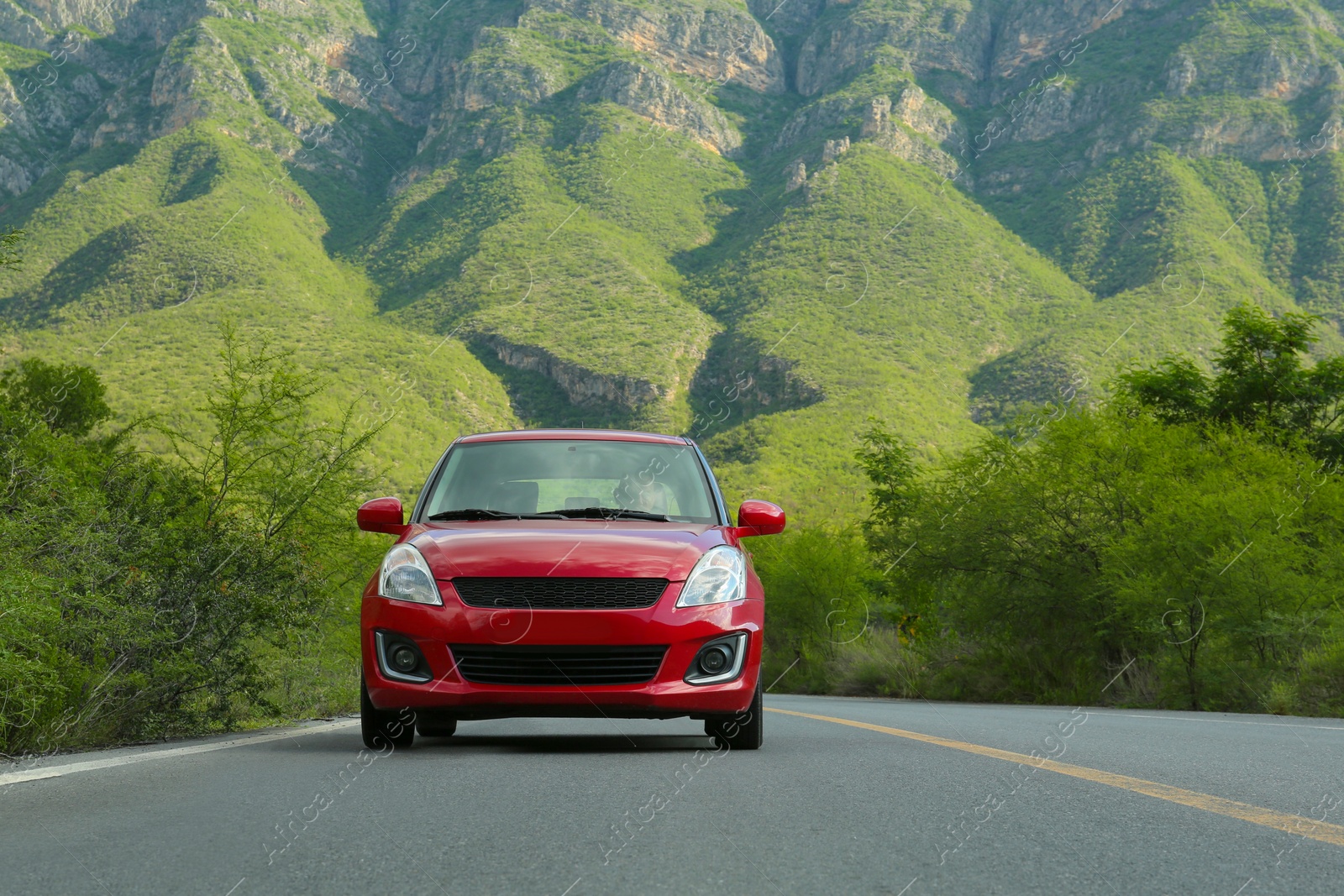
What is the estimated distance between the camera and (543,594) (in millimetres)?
6879

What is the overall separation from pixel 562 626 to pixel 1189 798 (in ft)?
10.2

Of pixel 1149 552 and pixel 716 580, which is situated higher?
pixel 716 580

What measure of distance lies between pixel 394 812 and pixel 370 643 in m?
2.30

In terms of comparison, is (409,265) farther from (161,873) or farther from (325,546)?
(161,873)

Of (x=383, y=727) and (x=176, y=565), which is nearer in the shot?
(x=383, y=727)

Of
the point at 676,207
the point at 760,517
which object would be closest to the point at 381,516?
the point at 760,517

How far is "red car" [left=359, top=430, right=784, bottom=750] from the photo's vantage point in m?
6.86

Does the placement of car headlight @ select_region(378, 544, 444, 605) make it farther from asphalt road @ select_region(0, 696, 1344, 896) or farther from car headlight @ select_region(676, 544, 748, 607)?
car headlight @ select_region(676, 544, 748, 607)

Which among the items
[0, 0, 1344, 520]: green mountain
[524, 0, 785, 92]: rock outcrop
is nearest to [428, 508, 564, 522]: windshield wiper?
[0, 0, 1344, 520]: green mountain

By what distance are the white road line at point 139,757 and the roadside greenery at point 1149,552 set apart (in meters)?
11.9

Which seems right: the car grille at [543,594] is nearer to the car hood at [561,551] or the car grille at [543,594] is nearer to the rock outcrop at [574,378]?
the car hood at [561,551]

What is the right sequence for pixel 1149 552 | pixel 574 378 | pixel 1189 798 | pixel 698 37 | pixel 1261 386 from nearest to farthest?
pixel 1189 798 → pixel 1149 552 → pixel 1261 386 → pixel 574 378 → pixel 698 37

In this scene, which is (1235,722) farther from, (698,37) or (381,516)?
(698,37)

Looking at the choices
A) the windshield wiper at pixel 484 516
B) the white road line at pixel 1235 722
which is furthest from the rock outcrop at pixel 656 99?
the windshield wiper at pixel 484 516
